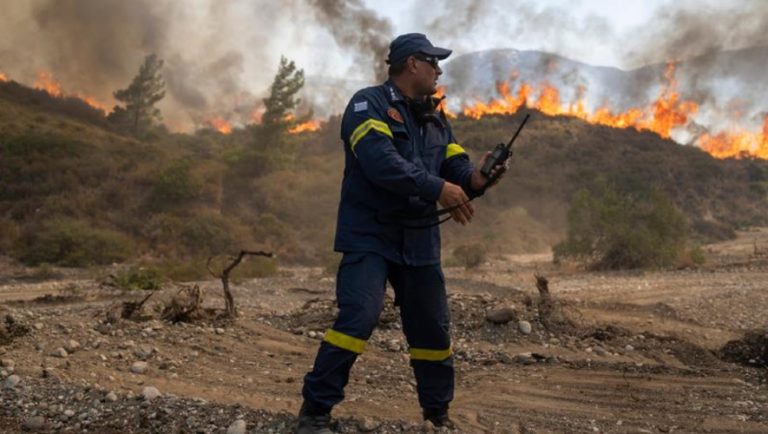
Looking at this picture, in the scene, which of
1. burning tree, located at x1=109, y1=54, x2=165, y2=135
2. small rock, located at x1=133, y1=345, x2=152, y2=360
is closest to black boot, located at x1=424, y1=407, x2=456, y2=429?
small rock, located at x1=133, y1=345, x2=152, y2=360

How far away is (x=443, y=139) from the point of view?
3.35m

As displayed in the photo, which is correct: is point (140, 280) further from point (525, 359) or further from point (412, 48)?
point (412, 48)

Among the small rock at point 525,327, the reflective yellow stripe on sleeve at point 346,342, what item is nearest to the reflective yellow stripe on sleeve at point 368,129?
the reflective yellow stripe on sleeve at point 346,342

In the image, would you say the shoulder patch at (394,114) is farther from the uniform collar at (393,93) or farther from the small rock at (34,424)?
the small rock at (34,424)

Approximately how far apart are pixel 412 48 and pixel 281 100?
98.7 ft

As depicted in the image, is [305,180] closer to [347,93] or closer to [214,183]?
[214,183]

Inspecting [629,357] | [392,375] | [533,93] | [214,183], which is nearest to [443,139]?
[392,375]

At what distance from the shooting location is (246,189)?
85.9 ft


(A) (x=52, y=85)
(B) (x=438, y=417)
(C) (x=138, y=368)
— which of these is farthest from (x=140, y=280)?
(A) (x=52, y=85)

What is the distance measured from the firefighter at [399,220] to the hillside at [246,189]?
38.0 ft

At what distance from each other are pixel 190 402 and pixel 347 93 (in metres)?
65.9

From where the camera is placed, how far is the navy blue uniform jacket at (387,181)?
2.87 meters

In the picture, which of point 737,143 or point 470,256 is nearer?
point 470,256

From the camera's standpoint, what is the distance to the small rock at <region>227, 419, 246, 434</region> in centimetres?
301
